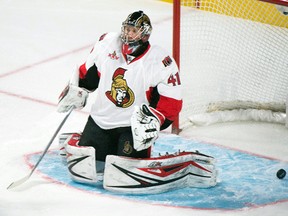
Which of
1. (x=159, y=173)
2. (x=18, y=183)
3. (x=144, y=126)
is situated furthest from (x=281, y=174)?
(x=18, y=183)

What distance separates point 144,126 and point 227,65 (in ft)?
4.47

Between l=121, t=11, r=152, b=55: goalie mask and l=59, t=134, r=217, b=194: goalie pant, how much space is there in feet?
1.61

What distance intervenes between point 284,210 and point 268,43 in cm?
141

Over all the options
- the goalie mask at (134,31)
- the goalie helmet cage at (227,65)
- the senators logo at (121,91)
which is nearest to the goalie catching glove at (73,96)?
the senators logo at (121,91)

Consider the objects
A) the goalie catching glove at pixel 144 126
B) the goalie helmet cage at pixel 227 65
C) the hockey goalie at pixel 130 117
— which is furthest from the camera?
the goalie helmet cage at pixel 227 65

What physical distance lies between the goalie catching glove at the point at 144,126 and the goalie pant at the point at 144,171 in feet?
0.39

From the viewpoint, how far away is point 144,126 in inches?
148

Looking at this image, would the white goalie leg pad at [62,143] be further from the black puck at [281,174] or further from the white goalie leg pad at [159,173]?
the black puck at [281,174]

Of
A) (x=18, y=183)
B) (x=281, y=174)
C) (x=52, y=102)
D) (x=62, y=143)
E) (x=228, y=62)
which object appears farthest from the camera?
(x=52, y=102)

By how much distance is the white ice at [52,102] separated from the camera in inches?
149

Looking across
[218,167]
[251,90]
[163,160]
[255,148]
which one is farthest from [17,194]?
[251,90]

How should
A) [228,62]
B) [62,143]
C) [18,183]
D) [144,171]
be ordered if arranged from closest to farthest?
1. [144,171]
2. [18,183]
3. [62,143]
4. [228,62]

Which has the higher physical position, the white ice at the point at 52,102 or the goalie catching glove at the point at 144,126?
the goalie catching glove at the point at 144,126

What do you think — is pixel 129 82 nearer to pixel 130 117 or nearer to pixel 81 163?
pixel 130 117
